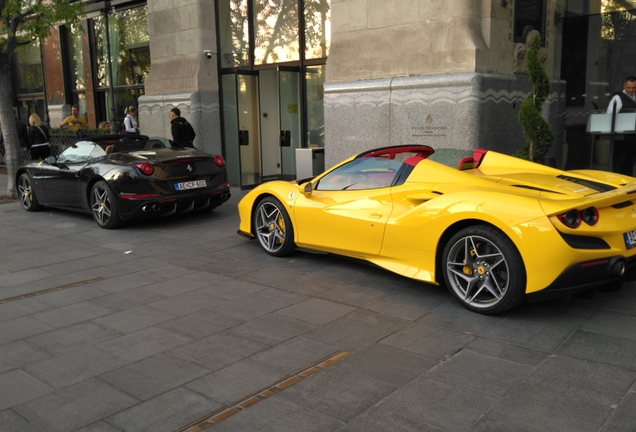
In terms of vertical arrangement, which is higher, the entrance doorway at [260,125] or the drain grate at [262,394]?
the entrance doorway at [260,125]

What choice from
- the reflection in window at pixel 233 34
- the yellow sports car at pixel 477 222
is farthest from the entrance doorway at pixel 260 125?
the yellow sports car at pixel 477 222

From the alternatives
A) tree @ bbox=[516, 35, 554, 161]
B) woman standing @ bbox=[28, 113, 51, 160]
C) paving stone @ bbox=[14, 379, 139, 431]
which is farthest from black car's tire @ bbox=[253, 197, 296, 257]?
woman standing @ bbox=[28, 113, 51, 160]

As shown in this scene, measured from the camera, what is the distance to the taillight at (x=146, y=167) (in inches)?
343

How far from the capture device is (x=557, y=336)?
4.49 meters

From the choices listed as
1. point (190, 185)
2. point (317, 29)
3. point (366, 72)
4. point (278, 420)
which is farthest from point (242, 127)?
point (278, 420)

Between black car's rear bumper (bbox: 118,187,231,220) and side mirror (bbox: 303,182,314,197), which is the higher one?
side mirror (bbox: 303,182,314,197)

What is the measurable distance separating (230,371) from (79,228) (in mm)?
6289

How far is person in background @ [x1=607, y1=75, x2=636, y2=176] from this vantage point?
31.5 ft

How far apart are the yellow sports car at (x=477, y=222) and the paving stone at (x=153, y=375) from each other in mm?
2311

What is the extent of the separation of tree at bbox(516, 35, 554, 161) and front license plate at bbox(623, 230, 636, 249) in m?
3.97

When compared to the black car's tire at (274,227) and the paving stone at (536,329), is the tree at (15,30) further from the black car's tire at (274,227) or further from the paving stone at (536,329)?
the paving stone at (536,329)

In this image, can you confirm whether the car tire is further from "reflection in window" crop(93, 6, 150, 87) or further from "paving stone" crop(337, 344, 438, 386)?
"reflection in window" crop(93, 6, 150, 87)

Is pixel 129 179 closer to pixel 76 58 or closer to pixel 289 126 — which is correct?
pixel 289 126

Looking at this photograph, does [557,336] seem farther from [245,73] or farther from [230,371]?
[245,73]
